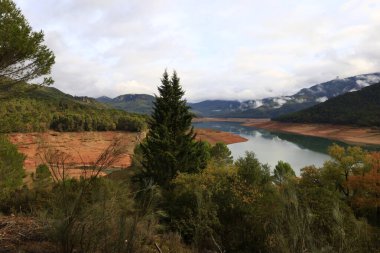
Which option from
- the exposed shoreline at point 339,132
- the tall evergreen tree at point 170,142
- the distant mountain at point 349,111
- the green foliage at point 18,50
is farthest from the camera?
the distant mountain at point 349,111

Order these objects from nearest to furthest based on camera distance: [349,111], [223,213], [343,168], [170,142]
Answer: [223,213] → [170,142] → [343,168] → [349,111]

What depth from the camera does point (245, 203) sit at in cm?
2072

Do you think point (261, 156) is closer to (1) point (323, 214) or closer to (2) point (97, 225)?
(1) point (323, 214)

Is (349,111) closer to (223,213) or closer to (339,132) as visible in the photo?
(339,132)

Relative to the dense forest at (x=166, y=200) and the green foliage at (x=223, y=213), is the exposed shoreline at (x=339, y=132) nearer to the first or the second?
the dense forest at (x=166, y=200)

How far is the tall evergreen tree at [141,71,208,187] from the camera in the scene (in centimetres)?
3027

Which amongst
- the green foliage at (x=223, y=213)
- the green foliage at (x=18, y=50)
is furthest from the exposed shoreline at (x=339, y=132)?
the green foliage at (x=18, y=50)

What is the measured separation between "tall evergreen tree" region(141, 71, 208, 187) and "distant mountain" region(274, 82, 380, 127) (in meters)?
118

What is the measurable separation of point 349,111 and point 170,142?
6062 inches

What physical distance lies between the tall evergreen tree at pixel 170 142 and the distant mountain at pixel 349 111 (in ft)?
388

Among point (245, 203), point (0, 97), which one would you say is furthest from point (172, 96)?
point (0, 97)

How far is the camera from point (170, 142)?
30.7 metres

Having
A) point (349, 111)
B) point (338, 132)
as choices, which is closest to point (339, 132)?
point (338, 132)

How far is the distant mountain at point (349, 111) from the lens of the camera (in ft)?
455
